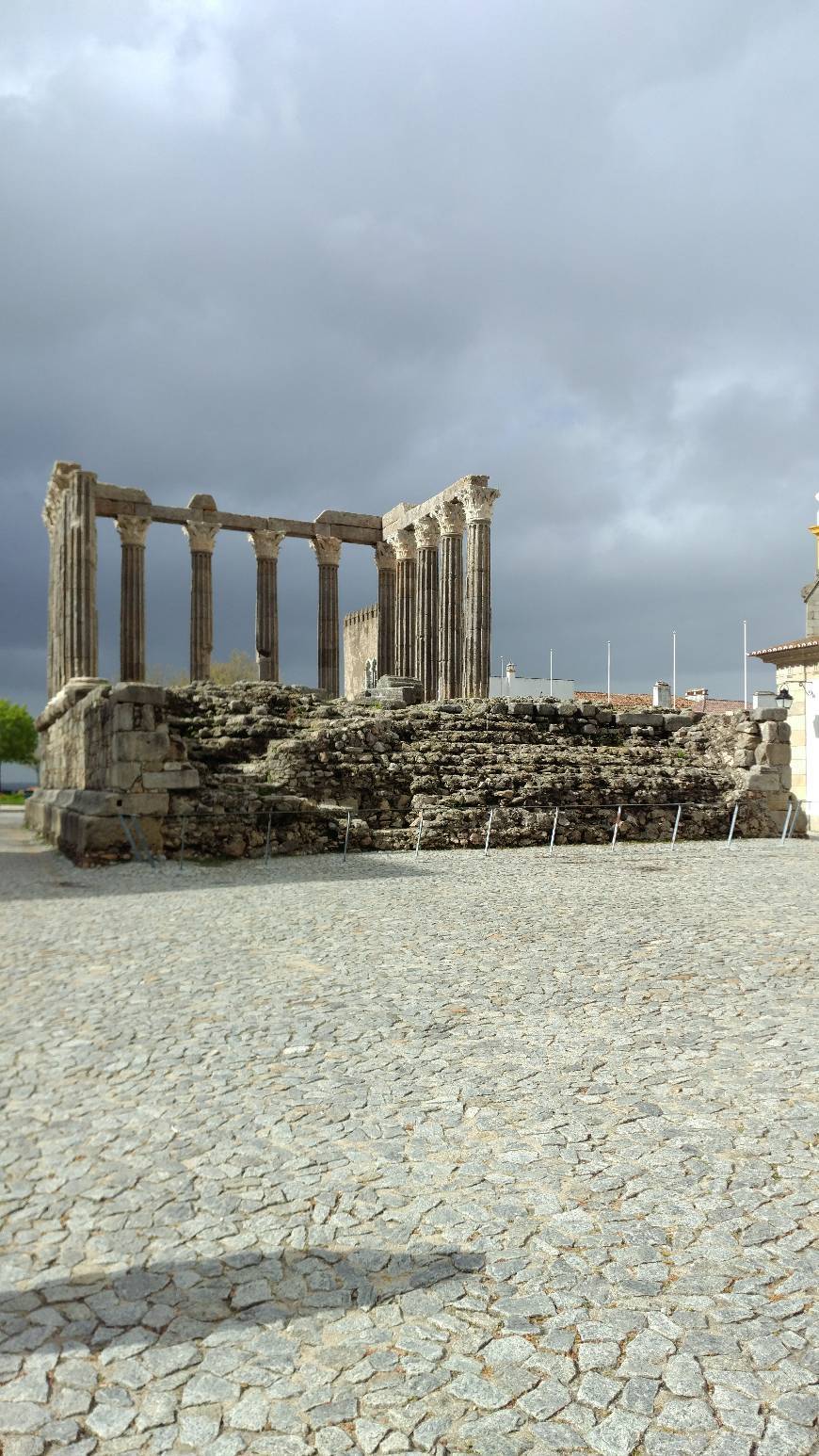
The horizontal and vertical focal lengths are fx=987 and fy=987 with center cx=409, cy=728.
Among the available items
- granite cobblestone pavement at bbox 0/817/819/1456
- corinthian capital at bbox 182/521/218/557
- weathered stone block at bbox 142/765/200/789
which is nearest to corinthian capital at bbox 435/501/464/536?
corinthian capital at bbox 182/521/218/557

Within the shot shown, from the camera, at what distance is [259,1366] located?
8.38ft

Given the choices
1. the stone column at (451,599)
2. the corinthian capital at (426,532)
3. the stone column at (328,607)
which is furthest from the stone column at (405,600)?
the stone column at (451,599)

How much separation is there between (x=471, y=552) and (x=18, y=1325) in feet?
78.9

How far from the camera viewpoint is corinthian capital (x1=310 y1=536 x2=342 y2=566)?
30625 mm

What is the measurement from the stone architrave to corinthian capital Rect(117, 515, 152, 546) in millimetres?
7824

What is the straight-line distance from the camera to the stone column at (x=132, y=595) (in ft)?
90.5

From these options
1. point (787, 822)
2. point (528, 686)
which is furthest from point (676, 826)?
point (528, 686)

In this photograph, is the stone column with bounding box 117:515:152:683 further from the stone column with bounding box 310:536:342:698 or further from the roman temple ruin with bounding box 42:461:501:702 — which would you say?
the stone column with bounding box 310:536:342:698

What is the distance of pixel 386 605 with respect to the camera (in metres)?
32.6

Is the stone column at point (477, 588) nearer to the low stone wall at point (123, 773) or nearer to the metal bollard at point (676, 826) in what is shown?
the metal bollard at point (676, 826)

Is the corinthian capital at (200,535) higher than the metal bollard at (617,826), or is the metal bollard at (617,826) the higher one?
the corinthian capital at (200,535)

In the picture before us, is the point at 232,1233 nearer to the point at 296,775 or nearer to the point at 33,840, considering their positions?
the point at 296,775

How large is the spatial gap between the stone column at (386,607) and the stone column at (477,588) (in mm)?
5979

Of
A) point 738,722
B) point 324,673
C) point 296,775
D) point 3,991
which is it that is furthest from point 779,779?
point 3,991
